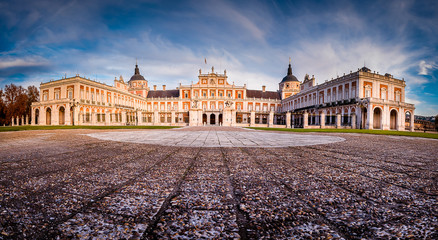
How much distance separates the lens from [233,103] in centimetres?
5097

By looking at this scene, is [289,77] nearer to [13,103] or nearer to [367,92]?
[367,92]

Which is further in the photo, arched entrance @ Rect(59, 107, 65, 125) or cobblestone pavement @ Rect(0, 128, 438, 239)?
arched entrance @ Rect(59, 107, 65, 125)

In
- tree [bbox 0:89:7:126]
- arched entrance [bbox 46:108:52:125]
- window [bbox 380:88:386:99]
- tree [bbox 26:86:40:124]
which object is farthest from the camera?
tree [bbox 26:86:40:124]

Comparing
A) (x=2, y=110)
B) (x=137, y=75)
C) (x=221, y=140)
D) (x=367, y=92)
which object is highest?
(x=137, y=75)

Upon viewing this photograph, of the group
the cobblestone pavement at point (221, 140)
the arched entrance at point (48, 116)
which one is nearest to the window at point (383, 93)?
the cobblestone pavement at point (221, 140)

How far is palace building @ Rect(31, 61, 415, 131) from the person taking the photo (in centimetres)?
2834

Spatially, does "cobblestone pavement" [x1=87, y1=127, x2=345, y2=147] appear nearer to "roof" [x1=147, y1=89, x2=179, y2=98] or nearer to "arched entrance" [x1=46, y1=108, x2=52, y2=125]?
"arched entrance" [x1=46, y1=108, x2=52, y2=125]

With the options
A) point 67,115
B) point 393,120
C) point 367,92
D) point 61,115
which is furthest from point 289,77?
point 61,115

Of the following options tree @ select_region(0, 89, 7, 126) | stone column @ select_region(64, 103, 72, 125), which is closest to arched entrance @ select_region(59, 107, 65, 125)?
stone column @ select_region(64, 103, 72, 125)

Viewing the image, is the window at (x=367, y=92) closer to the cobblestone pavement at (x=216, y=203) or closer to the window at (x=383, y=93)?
the window at (x=383, y=93)

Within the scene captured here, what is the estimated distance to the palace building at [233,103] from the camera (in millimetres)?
28344

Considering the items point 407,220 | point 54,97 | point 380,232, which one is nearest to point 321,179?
point 407,220

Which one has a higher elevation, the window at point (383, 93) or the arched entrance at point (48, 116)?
the window at point (383, 93)

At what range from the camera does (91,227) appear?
125 centimetres
